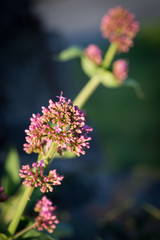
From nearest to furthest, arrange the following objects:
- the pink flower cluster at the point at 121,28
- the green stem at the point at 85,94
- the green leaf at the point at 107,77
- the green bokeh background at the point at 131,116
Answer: the green stem at the point at 85,94, the green leaf at the point at 107,77, the pink flower cluster at the point at 121,28, the green bokeh background at the point at 131,116

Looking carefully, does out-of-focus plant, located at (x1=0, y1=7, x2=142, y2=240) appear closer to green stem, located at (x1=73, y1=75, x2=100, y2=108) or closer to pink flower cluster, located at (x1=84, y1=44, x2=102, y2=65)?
green stem, located at (x1=73, y1=75, x2=100, y2=108)

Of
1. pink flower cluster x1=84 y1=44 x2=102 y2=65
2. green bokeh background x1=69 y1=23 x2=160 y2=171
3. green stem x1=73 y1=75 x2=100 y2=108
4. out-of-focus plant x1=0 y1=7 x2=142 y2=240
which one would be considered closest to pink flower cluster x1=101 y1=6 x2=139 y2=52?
pink flower cluster x1=84 y1=44 x2=102 y2=65

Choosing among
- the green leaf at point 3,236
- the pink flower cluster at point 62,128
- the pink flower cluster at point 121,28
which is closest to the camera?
the pink flower cluster at point 62,128

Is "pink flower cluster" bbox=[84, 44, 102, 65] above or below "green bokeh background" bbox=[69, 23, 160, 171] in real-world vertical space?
below

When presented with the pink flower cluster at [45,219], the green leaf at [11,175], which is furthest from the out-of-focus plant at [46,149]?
the green leaf at [11,175]

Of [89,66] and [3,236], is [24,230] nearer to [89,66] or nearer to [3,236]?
[3,236]

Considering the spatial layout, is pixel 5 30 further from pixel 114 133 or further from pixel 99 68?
pixel 114 133

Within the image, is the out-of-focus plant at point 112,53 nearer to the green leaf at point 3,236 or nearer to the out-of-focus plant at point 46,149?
the out-of-focus plant at point 46,149

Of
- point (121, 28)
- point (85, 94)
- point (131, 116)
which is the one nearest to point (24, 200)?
point (85, 94)

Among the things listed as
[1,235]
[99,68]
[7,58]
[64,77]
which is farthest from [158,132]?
[1,235]
